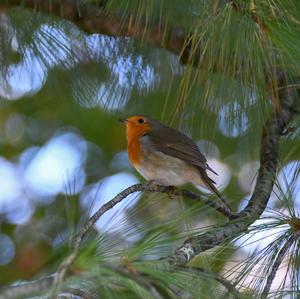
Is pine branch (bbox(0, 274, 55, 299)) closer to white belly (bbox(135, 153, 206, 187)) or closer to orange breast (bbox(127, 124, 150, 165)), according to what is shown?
white belly (bbox(135, 153, 206, 187))

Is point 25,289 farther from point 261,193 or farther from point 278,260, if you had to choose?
point 261,193

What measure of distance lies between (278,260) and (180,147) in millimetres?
1192

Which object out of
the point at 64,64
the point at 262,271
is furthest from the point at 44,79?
the point at 262,271

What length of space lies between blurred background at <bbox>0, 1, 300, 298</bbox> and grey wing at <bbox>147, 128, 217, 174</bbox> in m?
0.06

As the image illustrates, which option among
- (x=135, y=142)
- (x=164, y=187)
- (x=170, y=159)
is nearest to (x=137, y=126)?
(x=135, y=142)

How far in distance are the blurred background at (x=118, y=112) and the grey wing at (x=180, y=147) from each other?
0.19ft

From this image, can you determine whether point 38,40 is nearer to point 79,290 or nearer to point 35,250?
point 35,250

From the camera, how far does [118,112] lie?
3.94 m

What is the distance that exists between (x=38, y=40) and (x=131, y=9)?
70 cm

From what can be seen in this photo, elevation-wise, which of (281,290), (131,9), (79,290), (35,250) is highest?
(131,9)

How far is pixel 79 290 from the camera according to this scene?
1.43 metres

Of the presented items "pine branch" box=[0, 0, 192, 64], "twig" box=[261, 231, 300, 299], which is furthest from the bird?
"twig" box=[261, 231, 300, 299]

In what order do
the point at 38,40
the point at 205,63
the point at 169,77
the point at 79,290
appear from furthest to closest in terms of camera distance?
the point at 169,77 < the point at 38,40 < the point at 205,63 < the point at 79,290

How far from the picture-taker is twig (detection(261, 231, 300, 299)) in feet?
6.03
